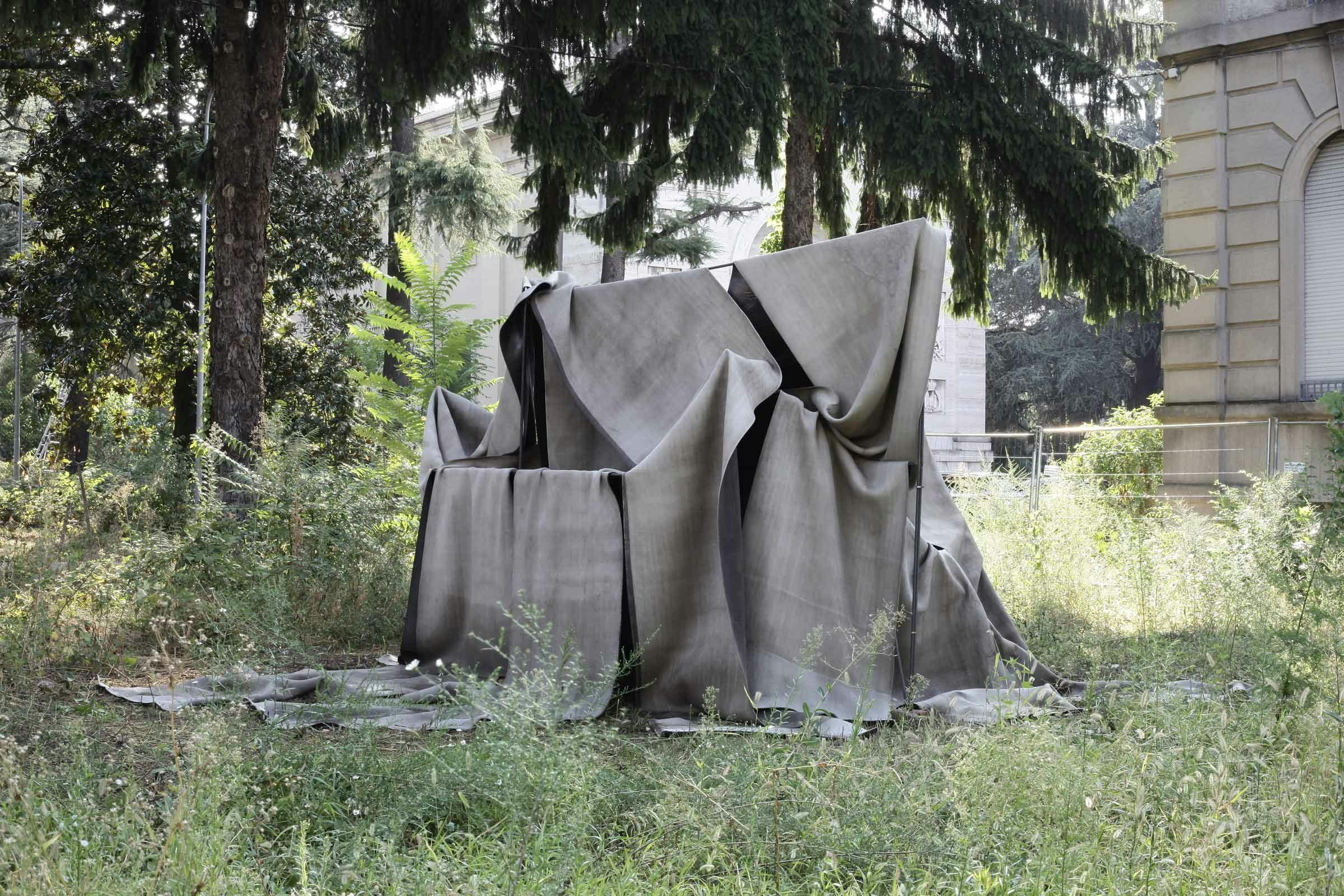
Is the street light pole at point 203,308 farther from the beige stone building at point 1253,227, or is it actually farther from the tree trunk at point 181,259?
the beige stone building at point 1253,227

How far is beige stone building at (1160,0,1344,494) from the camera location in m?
12.1

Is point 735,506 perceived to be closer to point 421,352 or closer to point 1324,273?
point 421,352

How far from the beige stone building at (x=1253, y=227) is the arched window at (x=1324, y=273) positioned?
1cm

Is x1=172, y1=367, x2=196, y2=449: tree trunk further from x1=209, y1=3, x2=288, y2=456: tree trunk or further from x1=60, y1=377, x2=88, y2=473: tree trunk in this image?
x1=209, y1=3, x2=288, y2=456: tree trunk

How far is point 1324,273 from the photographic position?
1213 cm

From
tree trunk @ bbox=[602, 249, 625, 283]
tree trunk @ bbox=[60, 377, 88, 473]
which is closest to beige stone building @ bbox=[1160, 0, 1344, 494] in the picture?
tree trunk @ bbox=[602, 249, 625, 283]

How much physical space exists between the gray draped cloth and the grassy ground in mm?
466

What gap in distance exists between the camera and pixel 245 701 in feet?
14.8

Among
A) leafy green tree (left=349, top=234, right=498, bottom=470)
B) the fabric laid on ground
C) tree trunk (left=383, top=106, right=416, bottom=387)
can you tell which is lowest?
the fabric laid on ground

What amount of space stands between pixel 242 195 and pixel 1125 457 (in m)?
13.1

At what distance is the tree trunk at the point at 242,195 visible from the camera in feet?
27.7

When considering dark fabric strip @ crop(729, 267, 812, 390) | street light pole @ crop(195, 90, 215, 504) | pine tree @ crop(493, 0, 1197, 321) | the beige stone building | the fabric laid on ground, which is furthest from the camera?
the beige stone building

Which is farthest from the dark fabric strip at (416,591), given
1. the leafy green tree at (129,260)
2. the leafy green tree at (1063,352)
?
the leafy green tree at (1063,352)

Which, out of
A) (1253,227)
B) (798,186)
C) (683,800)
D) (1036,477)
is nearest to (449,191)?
(798,186)
